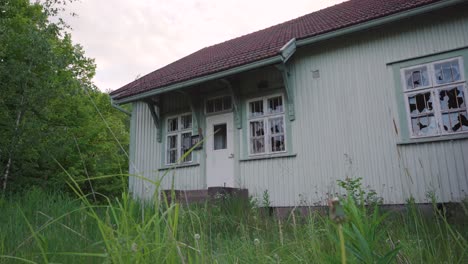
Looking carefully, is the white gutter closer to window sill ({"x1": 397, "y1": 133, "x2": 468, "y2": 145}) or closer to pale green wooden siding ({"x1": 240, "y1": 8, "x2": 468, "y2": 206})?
pale green wooden siding ({"x1": 240, "y1": 8, "x2": 468, "y2": 206})

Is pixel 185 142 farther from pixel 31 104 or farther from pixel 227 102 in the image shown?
pixel 31 104

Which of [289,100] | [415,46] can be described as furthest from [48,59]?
[415,46]

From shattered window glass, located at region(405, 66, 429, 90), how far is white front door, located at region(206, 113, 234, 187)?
4292 millimetres

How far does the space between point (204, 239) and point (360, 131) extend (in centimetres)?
571

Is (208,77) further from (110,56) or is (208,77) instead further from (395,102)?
(110,56)

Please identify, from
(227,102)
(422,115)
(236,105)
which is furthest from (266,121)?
(422,115)

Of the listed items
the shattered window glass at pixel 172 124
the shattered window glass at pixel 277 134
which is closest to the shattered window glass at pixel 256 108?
the shattered window glass at pixel 277 134

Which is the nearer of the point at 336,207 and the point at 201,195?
the point at 336,207

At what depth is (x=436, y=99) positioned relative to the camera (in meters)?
6.46

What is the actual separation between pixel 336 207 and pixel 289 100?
764 cm

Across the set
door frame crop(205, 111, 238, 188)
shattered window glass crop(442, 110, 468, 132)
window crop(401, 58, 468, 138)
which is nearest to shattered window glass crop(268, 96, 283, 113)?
door frame crop(205, 111, 238, 188)

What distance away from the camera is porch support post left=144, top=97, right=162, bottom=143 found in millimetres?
10047

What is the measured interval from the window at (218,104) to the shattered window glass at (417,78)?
4.33 m

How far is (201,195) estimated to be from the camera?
23.4ft
